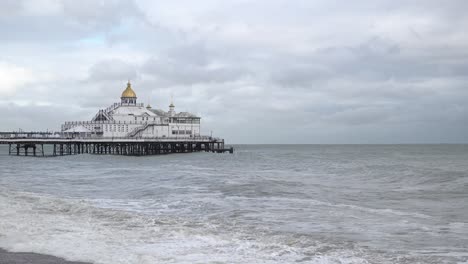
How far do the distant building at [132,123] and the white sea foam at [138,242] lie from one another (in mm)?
63852

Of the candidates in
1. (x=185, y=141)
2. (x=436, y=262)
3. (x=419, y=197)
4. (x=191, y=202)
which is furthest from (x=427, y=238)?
(x=185, y=141)

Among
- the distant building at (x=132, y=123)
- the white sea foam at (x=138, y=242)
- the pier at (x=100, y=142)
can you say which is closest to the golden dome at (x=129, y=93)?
the distant building at (x=132, y=123)

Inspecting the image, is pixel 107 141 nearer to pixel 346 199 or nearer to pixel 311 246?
pixel 346 199

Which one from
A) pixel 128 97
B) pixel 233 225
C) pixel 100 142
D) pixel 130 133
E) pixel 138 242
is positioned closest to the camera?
pixel 138 242

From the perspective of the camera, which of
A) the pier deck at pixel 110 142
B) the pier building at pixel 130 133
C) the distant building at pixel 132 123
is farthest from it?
the distant building at pixel 132 123

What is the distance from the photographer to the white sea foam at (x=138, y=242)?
32.9 ft

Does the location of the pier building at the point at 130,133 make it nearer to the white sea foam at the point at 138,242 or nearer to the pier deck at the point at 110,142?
the pier deck at the point at 110,142

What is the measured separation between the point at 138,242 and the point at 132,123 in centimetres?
7211

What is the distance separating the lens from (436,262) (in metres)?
10.1

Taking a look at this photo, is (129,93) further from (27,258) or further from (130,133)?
(27,258)

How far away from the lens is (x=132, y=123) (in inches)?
3231

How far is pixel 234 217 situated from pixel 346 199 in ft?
24.9

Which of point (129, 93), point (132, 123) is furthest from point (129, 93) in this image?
point (132, 123)

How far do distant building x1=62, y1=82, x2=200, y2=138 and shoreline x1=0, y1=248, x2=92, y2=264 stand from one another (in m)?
68.4
